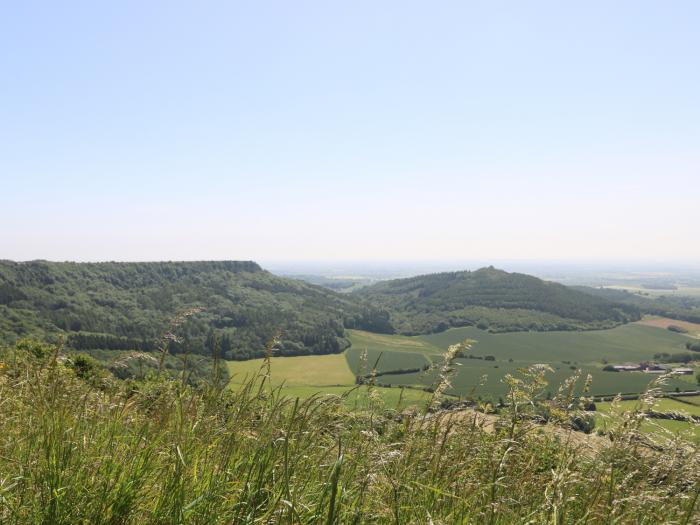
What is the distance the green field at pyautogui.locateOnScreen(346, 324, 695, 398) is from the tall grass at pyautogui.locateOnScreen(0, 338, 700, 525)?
9122cm

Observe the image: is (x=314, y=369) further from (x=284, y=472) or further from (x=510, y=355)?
(x=284, y=472)

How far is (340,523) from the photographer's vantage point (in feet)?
A: 8.80

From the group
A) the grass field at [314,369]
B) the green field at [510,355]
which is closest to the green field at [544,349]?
the green field at [510,355]

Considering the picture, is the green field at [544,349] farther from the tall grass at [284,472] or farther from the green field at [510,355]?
the tall grass at [284,472]

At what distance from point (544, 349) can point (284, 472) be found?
164 meters

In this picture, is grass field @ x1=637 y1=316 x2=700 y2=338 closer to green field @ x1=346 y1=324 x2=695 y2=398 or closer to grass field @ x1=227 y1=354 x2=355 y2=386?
green field @ x1=346 y1=324 x2=695 y2=398

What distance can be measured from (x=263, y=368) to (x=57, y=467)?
2.10 meters

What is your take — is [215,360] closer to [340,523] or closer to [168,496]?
[168,496]

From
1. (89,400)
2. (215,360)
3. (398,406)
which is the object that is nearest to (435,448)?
(398,406)

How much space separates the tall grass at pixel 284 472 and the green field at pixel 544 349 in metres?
91.2

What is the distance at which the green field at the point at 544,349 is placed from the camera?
341 ft

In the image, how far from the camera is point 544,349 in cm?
14550

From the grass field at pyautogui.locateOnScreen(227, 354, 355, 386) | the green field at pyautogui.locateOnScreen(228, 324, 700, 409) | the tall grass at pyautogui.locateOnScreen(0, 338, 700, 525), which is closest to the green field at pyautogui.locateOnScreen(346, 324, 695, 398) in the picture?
the green field at pyautogui.locateOnScreen(228, 324, 700, 409)

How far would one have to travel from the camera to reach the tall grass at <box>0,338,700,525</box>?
2572 mm
